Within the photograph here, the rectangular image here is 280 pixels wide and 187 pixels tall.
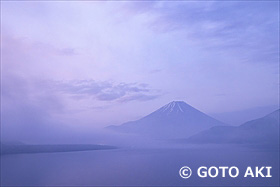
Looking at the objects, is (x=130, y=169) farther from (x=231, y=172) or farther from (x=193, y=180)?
(x=231, y=172)

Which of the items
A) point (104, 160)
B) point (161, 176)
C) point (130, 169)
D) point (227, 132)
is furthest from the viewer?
point (104, 160)

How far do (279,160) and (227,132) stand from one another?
1285 millimetres

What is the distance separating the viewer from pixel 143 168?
6414mm

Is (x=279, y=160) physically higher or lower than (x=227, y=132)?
lower

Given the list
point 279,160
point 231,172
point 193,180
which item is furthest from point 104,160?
point 279,160

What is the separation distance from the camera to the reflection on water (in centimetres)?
539

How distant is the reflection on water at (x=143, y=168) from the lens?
539 cm

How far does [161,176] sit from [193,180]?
24.3 inches

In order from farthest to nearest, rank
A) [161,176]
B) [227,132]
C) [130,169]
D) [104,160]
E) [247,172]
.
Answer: [104,160] < [227,132] < [130,169] < [161,176] < [247,172]

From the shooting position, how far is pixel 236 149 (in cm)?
684

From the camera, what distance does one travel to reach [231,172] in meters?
5.21

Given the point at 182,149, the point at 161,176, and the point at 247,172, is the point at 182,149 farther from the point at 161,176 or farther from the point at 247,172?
the point at 247,172

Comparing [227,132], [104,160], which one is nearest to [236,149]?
[227,132]

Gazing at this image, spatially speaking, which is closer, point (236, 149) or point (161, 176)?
point (161, 176)
